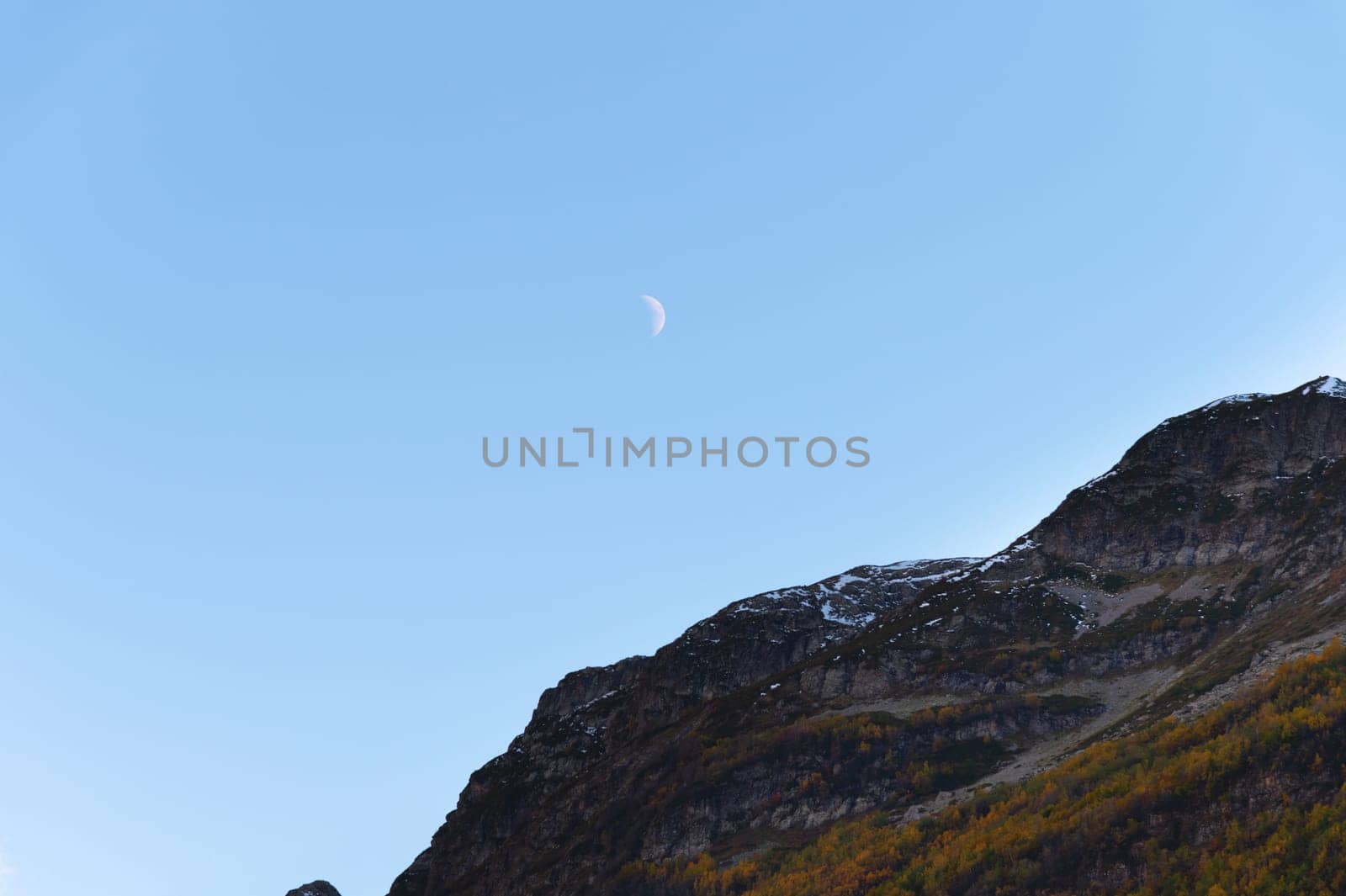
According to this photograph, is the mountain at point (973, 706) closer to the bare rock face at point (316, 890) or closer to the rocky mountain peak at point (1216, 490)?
the rocky mountain peak at point (1216, 490)

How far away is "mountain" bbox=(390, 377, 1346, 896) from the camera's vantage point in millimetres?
92812

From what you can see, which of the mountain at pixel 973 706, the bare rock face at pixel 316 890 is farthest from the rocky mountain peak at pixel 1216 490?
the bare rock face at pixel 316 890

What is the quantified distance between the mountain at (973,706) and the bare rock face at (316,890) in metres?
25.1

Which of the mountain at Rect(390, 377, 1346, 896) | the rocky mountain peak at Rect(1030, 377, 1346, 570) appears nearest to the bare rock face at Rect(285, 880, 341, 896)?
the mountain at Rect(390, 377, 1346, 896)

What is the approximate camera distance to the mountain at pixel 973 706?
92812 millimetres

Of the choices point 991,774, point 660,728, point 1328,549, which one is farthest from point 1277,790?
point 660,728

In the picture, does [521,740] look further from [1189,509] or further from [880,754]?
[1189,509]

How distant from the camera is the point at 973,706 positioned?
123 metres

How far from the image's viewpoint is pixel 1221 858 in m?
69.3

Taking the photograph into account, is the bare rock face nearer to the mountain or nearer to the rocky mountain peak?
the mountain

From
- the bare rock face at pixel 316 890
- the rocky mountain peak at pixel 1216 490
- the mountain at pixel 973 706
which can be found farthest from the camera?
the bare rock face at pixel 316 890

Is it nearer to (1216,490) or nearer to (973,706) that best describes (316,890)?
(973,706)

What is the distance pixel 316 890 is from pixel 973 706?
122m

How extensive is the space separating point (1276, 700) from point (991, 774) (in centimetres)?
3063
